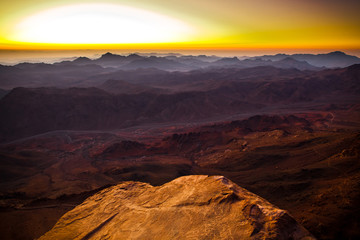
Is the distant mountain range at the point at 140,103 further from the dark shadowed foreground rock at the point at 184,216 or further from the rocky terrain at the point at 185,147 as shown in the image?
the dark shadowed foreground rock at the point at 184,216

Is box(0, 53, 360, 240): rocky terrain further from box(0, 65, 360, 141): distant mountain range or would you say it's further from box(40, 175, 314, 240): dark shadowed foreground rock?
box(40, 175, 314, 240): dark shadowed foreground rock

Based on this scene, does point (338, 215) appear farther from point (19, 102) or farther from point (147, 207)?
point (19, 102)

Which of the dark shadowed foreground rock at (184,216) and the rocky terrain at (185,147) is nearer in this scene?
the dark shadowed foreground rock at (184,216)

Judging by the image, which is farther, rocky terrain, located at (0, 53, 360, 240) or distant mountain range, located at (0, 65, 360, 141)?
distant mountain range, located at (0, 65, 360, 141)

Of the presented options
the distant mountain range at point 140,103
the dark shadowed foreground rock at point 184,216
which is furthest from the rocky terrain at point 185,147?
the dark shadowed foreground rock at point 184,216

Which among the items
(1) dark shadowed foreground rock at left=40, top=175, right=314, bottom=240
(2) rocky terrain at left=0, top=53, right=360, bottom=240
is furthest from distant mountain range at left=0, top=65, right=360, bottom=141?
(1) dark shadowed foreground rock at left=40, top=175, right=314, bottom=240

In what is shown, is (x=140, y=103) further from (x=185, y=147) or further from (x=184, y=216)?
(x=184, y=216)

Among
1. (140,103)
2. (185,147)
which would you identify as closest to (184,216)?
(185,147)

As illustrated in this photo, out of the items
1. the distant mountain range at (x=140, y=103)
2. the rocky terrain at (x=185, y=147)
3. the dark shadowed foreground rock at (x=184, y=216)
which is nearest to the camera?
the dark shadowed foreground rock at (x=184, y=216)

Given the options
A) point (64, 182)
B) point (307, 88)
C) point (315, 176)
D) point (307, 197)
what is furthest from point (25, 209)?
point (307, 88)
